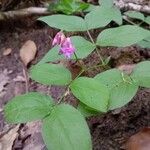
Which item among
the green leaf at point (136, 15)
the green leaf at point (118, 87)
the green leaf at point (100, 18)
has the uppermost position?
the green leaf at point (100, 18)

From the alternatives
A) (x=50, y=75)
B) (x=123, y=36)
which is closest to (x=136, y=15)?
(x=123, y=36)

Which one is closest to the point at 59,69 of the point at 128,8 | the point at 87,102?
the point at 87,102

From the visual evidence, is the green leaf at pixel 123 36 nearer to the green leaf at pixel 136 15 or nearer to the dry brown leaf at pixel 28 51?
the green leaf at pixel 136 15

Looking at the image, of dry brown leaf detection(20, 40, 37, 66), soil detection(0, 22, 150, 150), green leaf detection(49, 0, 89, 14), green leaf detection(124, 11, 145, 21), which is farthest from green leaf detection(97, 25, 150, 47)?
dry brown leaf detection(20, 40, 37, 66)

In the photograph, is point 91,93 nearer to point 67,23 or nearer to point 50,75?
point 50,75

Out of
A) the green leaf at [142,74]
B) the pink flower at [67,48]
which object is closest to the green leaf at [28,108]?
the pink flower at [67,48]

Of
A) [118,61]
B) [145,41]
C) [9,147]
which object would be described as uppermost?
[145,41]

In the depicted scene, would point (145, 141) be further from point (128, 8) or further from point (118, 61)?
point (128, 8)
